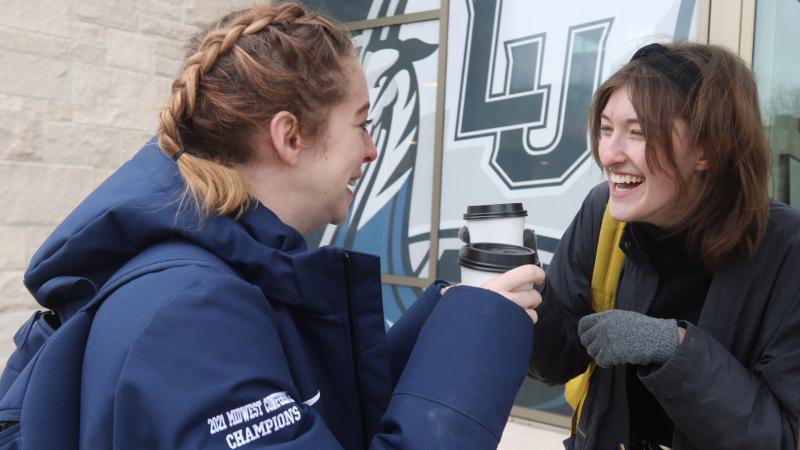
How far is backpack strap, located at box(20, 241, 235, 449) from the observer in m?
0.94

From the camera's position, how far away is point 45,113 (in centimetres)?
409

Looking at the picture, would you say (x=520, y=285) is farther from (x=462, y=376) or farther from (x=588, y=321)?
(x=588, y=321)

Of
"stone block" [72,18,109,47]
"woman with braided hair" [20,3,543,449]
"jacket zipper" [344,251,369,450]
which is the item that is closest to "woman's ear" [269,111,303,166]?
"woman with braided hair" [20,3,543,449]

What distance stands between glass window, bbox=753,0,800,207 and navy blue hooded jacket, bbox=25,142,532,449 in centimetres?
293

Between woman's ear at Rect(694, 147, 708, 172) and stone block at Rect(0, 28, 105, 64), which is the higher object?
stone block at Rect(0, 28, 105, 64)

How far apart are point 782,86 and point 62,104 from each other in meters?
4.21

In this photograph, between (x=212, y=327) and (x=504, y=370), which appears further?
(x=504, y=370)

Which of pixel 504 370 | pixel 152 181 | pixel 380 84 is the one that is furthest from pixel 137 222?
pixel 380 84

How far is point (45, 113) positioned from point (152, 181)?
3.53m

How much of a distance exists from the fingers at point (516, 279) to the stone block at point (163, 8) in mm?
4128

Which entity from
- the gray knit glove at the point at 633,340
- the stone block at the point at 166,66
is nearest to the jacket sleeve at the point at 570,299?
the gray knit glove at the point at 633,340

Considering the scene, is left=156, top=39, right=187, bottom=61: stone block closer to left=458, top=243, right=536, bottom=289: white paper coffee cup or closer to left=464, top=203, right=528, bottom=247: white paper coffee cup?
left=464, top=203, right=528, bottom=247: white paper coffee cup

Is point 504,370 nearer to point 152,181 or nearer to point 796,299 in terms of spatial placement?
point 152,181

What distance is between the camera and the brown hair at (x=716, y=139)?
5.49 feet
